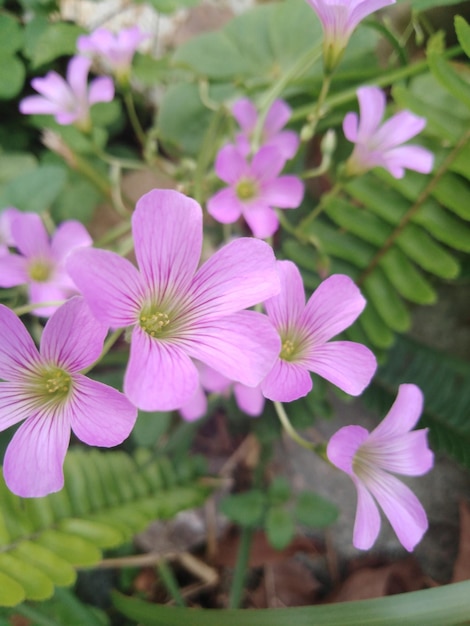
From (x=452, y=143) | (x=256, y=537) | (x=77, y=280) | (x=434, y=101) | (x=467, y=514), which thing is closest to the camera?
(x=77, y=280)

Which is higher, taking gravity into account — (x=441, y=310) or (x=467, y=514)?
(x=441, y=310)

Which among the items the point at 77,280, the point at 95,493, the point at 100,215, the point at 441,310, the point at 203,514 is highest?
the point at 77,280

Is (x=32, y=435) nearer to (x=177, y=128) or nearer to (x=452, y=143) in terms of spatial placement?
(x=452, y=143)

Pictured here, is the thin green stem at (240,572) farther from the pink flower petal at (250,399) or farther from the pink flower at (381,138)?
the pink flower at (381,138)

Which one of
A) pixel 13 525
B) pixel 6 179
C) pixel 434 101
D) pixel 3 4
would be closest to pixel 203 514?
pixel 13 525

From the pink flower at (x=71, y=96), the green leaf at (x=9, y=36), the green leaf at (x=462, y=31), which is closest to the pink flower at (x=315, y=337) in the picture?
the green leaf at (x=462, y=31)
